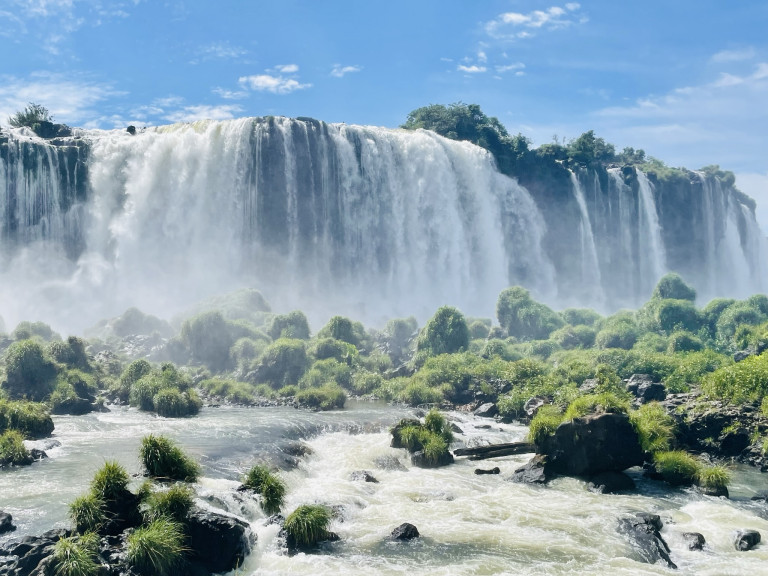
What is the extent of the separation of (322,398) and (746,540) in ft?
A: 74.5

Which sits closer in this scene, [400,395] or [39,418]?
[39,418]

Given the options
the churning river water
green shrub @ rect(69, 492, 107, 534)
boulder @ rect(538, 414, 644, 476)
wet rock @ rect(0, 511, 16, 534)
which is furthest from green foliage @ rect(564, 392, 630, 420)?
wet rock @ rect(0, 511, 16, 534)

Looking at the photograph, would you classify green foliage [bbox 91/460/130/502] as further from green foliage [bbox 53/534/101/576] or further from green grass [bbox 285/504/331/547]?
green grass [bbox 285/504/331/547]

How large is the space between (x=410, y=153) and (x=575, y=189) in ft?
88.5

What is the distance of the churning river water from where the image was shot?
14.5 metres

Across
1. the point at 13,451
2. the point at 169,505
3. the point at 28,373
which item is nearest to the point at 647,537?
the point at 169,505

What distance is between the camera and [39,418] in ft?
80.5

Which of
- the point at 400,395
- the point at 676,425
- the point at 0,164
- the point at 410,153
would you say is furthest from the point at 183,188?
the point at 676,425

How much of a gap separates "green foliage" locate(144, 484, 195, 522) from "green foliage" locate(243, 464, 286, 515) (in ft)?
9.07

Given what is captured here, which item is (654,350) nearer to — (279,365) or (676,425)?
(676,425)

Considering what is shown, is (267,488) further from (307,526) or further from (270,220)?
(270,220)

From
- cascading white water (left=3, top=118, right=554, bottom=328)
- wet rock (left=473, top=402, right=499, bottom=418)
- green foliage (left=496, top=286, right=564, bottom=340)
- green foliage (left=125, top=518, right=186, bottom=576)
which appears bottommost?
wet rock (left=473, top=402, right=499, bottom=418)

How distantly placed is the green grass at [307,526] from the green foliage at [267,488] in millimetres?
1301

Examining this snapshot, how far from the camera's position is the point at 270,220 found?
67562 millimetres
